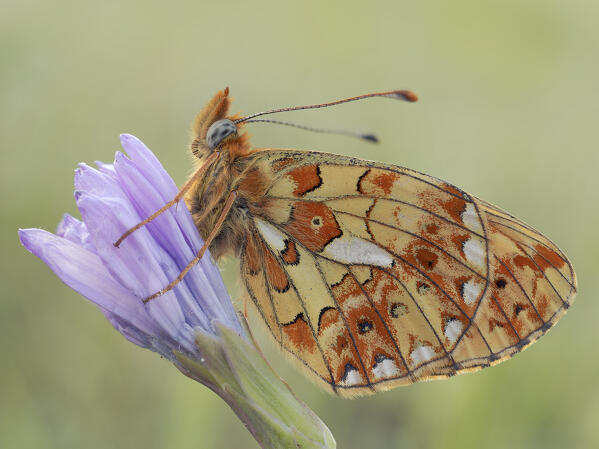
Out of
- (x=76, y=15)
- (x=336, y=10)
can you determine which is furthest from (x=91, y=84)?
(x=336, y=10)

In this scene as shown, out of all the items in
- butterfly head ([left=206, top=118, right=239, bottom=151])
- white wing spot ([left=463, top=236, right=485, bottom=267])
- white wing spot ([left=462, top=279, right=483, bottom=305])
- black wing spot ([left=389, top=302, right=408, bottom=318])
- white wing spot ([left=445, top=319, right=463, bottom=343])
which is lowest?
white wing spot ([left=445, top=319, right=463, bottom=343])

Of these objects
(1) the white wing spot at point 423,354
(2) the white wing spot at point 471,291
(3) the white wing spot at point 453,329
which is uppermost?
(2) the white wing spot at point 471,291

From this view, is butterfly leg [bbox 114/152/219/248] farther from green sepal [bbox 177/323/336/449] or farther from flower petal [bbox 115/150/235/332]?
green sepal [bbox 177/323/336/449]

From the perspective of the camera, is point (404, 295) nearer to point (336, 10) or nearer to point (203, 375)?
point (203, 375)

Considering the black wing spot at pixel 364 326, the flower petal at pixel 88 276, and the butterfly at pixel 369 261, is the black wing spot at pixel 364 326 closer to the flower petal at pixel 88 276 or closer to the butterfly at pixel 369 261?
the butterfly at pixel 369 261

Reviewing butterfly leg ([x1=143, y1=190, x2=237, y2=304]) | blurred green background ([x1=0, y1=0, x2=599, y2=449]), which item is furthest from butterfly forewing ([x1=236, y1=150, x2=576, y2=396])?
blurred green background ([x1=0, y1=0, x2=599, y2=449])

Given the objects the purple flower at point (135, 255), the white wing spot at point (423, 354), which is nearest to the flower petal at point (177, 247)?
the purple flower at point (135, 255)

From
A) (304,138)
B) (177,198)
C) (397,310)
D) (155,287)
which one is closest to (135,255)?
(155,287)
